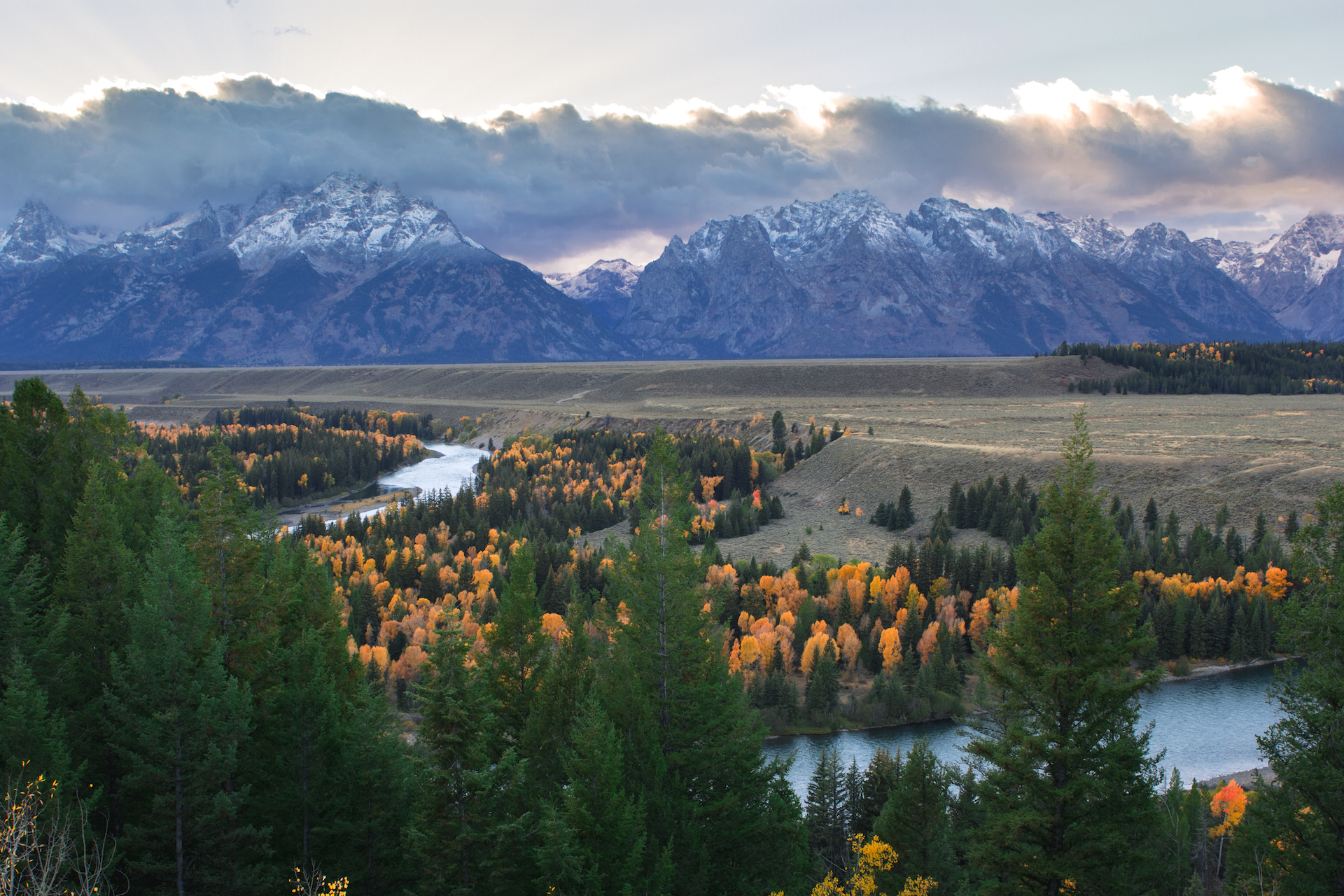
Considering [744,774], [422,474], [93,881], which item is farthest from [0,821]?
[422,474]

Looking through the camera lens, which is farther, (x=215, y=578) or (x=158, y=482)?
(x=158, y=482)

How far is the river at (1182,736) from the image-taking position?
56.3 m

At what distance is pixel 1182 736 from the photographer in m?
60.5

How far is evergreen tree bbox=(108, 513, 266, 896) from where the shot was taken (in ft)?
81.5

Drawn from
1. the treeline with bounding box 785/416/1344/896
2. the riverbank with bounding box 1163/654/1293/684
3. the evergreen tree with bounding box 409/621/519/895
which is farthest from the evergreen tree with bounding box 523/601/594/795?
the riverbank with bounding box 1163/654/1293/684

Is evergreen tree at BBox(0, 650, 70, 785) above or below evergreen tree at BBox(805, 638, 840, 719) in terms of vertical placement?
above

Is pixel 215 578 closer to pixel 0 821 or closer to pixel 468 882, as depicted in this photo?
pixel 0 821

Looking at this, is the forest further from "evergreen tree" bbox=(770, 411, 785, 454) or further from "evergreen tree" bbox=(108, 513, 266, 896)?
"evergreen tree" bbox=(770, 411, 785, 454)

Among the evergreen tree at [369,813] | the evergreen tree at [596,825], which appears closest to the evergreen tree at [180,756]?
the evergreen tree at [369,813]

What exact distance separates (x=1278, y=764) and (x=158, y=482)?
5777 centimetres

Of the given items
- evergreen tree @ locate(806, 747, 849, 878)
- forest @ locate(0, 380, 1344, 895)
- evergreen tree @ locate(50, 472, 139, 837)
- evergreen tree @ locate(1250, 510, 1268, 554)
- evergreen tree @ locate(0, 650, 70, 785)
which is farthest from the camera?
evergreen tree @ locate(1250, 510, 1268, 554)

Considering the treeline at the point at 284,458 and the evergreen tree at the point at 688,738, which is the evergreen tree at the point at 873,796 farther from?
the treeline at the point at 284,458

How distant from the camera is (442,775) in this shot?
22969 mm

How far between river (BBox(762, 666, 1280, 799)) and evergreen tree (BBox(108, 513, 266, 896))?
35.9 meters
